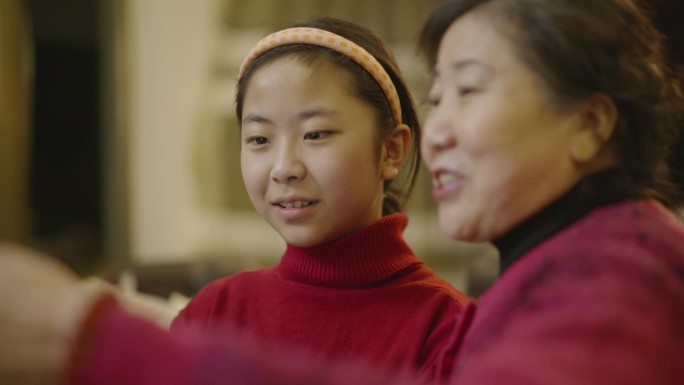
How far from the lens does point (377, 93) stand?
3.89ft

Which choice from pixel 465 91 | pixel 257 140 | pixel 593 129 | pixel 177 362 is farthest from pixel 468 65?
pixel 257 140

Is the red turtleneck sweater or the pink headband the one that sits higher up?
the pink headband

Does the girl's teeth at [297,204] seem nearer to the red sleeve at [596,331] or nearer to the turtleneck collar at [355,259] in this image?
the turtleneck collar at [355,259]

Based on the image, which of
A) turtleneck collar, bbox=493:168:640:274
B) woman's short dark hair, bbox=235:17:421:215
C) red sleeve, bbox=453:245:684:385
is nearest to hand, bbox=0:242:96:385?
red sleeve, bbox=453:245:684:385

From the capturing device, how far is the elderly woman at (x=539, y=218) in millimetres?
564

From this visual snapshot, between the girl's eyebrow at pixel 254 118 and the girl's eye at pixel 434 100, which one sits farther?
the girl's eyebrow at pixel 254 118

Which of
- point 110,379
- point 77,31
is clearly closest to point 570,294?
point 110,379

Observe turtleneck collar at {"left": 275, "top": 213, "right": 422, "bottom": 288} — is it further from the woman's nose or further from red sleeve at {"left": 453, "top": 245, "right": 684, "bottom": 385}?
red sleeve at {"left": 453, "top": 245, "right": 684, "bottom": 385}

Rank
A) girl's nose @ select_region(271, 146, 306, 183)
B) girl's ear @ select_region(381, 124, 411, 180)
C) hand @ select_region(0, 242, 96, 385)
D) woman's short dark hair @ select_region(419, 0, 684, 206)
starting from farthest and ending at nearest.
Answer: girl's ear @ select_region(381, 124, 411, 180) → girl's nose @ select_region(271, 146, 306, 183) → woman's short dark hair @ select_region(419, 0, 684, 206) → hand @ select_region(0, 242, 96, 385)

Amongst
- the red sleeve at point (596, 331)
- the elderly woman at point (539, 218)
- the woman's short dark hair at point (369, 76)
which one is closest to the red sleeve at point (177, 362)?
the elderly woman at point (539, 218)

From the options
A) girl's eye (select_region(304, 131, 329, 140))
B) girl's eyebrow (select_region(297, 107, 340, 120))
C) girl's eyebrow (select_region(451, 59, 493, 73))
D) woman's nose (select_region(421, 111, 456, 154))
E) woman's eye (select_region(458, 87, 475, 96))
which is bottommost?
girl's eye (select_region(304, 131, 329, 140))

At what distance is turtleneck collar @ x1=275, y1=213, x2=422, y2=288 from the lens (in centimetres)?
117

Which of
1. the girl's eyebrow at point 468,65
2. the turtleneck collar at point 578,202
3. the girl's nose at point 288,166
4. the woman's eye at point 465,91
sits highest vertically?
the girl's eyebrow at point 468,65

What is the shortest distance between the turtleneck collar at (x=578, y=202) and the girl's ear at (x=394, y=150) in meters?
0.49
